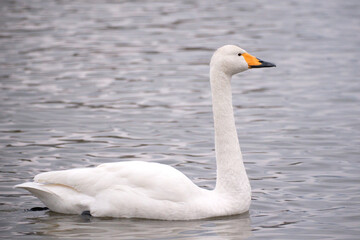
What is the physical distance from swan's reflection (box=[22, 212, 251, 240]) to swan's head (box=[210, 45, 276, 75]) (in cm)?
167

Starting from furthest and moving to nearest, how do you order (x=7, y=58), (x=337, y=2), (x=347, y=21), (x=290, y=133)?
(x=337, y=2), (x=347, y=21), (x=7, y=58), (x=290, y=133)

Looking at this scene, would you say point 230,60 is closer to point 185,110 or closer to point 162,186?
point 162,186

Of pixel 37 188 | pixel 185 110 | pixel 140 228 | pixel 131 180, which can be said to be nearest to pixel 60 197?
pixel 37 188

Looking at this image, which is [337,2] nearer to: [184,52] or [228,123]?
[184,52]

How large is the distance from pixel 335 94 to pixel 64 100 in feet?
18.0

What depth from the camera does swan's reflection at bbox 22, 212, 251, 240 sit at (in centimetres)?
787

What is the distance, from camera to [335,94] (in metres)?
15.4

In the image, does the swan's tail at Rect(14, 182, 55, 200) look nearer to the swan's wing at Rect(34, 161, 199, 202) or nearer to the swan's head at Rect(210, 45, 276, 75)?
the swan's wing at Rect(34, 161, 199, 202)

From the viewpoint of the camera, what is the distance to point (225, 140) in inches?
341

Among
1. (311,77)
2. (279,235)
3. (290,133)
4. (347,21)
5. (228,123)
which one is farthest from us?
(347,21)

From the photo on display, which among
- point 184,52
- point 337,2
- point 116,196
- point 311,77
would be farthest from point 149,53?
point 116,196

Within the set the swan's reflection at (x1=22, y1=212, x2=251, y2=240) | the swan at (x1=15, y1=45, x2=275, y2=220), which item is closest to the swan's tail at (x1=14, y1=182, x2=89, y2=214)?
the swan at (x1=15, y1=45, x2=275, y2=220)

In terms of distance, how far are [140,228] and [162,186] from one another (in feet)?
1.66

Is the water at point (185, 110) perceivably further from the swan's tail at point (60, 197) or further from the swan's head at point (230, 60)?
the swan's head at point (230, 60)
